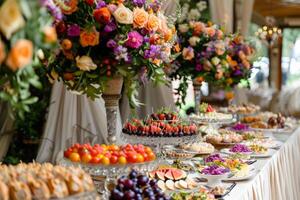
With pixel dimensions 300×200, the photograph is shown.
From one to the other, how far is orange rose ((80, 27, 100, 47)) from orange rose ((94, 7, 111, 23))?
0.06m

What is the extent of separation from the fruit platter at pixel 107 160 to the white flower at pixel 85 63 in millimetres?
371

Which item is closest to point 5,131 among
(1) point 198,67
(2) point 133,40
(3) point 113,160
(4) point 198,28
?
(1) point 198,67

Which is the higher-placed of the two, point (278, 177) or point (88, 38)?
point (88, 38)

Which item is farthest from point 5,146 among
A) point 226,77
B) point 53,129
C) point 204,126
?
point 226,77

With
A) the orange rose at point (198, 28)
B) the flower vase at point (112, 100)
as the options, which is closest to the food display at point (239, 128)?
the orange rose at point (198, 28)

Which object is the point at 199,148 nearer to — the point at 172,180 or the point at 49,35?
the point at 172,180

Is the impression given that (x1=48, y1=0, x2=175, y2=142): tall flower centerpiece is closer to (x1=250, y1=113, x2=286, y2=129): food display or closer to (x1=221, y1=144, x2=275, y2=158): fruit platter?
(x1=221, y1=144, x2=275, y2=158): fruit platter

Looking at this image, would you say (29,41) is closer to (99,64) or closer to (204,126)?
(99,64)

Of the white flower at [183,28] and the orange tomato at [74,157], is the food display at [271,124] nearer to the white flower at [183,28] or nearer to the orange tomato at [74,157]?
the white flower at [183,28]

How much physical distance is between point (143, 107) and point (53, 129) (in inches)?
41.5

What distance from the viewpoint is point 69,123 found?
3188mm

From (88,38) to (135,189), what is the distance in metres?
0.78

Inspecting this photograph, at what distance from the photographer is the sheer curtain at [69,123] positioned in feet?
10.4

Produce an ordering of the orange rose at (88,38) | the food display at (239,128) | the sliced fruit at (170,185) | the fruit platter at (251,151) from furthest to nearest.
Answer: the food display at (239,128), the fruit platter at (251,151), the orange rose at (88,38), the sliced fruit at (170,185)
